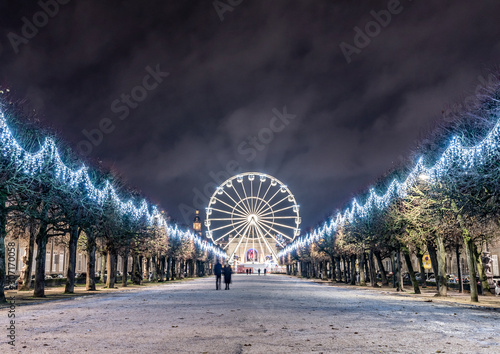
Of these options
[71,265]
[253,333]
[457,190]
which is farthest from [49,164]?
[457,190]

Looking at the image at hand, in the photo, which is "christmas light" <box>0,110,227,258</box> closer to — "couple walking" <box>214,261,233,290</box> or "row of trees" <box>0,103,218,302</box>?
"row of trees" <box>0,103,218,302</box>

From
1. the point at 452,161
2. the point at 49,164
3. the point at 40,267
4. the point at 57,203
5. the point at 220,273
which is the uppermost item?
the point at 49,164

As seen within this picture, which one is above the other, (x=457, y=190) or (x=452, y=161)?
(x=452, y=161)

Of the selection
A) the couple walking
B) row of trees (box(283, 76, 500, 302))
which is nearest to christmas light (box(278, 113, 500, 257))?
row of trees (box(283, 76, 500, 302))

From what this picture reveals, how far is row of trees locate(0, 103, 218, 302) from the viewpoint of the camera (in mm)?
26672

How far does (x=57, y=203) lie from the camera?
3228cm

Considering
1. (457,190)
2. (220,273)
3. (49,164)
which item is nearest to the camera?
(457,190)

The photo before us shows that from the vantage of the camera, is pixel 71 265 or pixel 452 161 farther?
pixel 71 265

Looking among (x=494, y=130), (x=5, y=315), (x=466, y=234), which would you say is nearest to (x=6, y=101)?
(x=5, y=315)

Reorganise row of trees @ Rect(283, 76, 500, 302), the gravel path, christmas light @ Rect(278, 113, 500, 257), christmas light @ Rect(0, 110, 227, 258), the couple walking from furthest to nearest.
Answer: the couple walking < christmas light @ Rect(0, 110, 227, 258) < row of trees @ Rect(283, 76, 500, 302) < christmas light @ Rect(278, 113, 500, 257) < the gravel path

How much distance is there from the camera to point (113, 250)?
1982 inches

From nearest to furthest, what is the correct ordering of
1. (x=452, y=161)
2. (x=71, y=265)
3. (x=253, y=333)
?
(x=253, y=333)
(x=452, y=161)
(x=71, y=265)

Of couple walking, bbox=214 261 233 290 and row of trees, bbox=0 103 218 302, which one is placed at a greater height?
row of trees, bbox=0 103 218 302

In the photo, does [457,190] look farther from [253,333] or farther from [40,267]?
[40,267]
